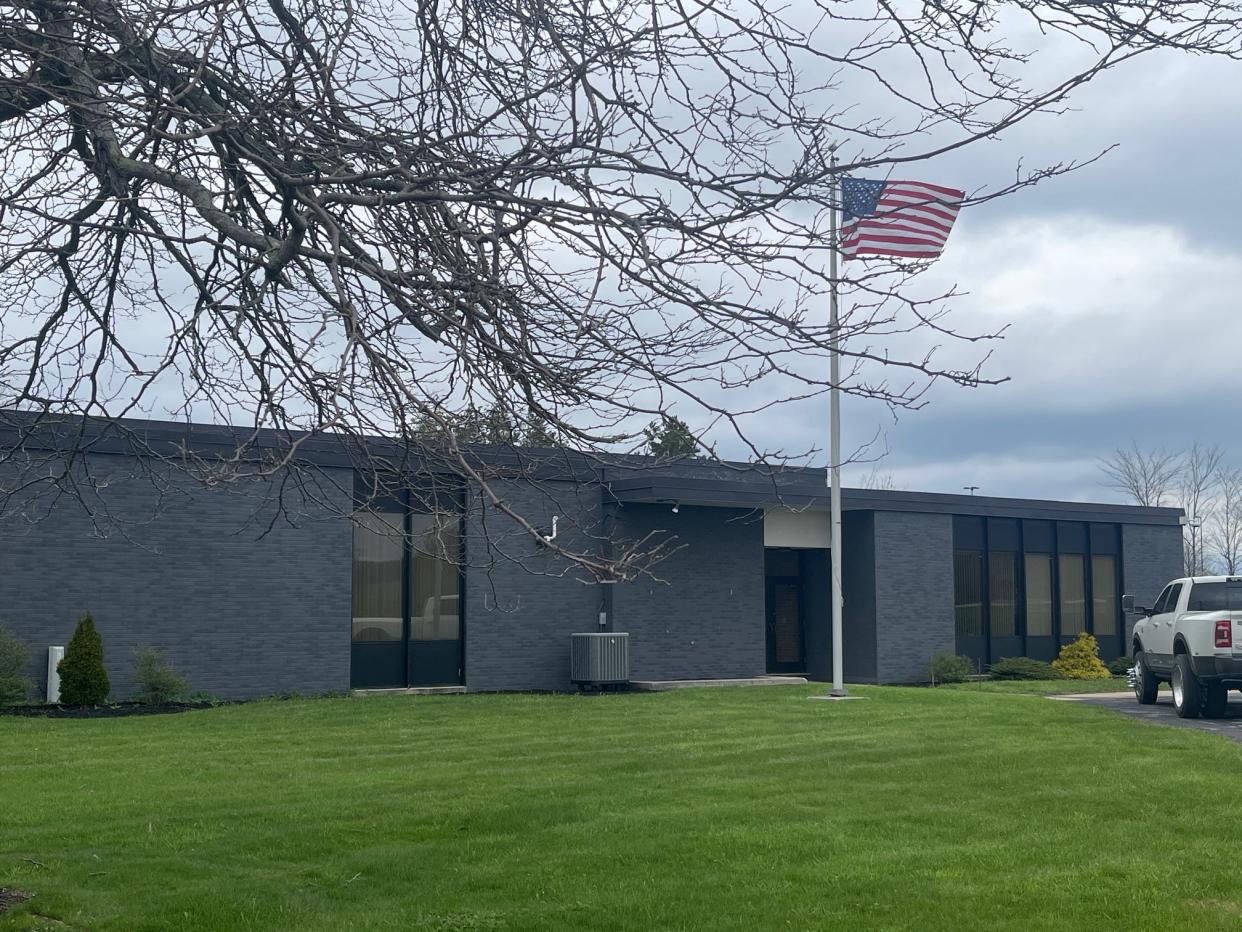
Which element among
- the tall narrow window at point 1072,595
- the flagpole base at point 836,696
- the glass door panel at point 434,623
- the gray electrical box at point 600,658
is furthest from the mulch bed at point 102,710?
the tall narrow window at point 1072,595

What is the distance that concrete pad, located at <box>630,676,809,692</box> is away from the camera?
26495 millimetres

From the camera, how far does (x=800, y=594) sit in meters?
33.3

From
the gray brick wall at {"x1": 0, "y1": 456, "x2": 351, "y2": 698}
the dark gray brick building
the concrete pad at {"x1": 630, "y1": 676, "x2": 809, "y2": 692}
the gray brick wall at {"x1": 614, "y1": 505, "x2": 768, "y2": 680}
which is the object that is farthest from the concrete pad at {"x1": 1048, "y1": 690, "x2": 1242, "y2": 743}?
the gray brick wall at {"x1": 0, "y1": 456, "x2": 351, "y2": 698}

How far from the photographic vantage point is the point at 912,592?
3222cm

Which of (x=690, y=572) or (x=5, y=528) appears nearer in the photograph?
(x=5, y=528)

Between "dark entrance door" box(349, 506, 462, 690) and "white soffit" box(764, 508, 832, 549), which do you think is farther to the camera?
"white soffit" box(764, 508, 832, 549)

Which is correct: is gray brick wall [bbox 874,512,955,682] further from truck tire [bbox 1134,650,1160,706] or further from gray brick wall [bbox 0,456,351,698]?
gray brick wall [bbox 0,456,351,698]

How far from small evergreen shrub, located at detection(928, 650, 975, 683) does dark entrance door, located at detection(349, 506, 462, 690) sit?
11.4 m

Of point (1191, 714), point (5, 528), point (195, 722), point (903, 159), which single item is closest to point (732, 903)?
point (903, 159)

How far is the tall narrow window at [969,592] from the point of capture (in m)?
33.3

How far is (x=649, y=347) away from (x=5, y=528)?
16.4 m

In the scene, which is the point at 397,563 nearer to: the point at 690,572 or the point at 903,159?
the point at 690,572

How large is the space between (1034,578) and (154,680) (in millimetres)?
22549

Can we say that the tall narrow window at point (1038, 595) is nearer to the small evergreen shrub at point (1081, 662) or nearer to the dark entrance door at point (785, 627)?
the small evergreen shrub at point (1081, 662)
